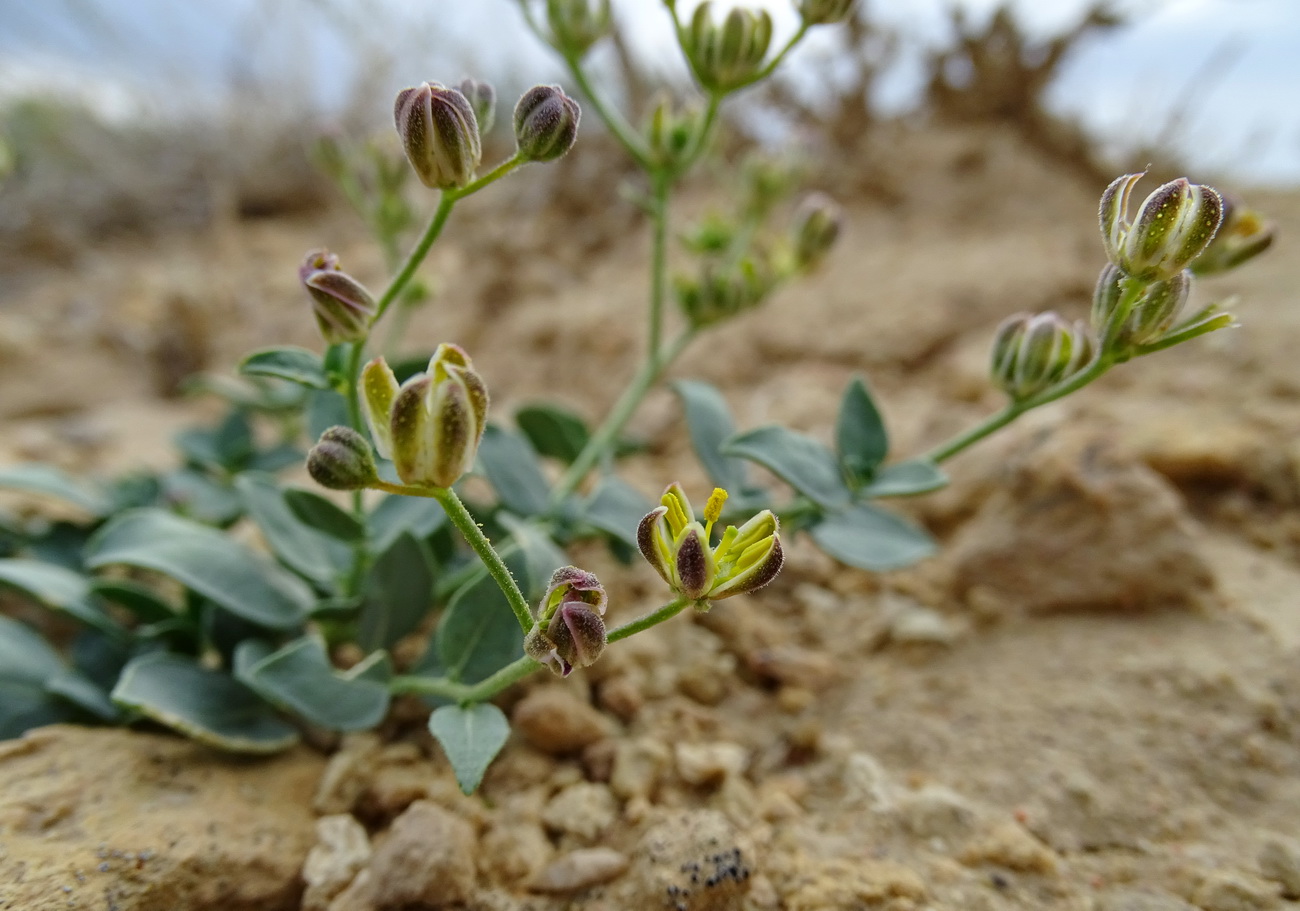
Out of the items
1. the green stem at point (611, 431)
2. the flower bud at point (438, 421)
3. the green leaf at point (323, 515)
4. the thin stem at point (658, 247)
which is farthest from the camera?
the thin stem at point (658, 247)

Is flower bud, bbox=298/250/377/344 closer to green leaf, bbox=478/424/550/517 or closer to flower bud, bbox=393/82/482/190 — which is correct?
flower bud, bbox=393/82/482/190

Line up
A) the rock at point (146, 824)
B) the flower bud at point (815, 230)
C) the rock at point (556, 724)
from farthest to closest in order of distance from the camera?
the flower bud at point (815, 230), the rock at point (556, 724), the rock at point (146, 824)

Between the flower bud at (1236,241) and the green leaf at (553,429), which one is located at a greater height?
the flower bud at (1236,241)

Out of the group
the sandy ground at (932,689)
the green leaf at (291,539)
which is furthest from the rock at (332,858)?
the green leaf at (291,539)

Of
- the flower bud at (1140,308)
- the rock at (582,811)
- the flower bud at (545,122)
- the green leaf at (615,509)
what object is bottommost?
the rock at (582,811)

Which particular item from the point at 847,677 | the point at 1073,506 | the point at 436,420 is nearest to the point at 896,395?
the point at 1073,506

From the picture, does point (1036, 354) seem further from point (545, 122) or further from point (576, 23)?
point (576, 23)

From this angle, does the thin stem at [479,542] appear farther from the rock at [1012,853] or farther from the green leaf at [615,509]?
the rock at [1012,853]

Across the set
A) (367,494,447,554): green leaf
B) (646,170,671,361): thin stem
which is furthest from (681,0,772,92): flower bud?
(367,494,447,554): green leaf
